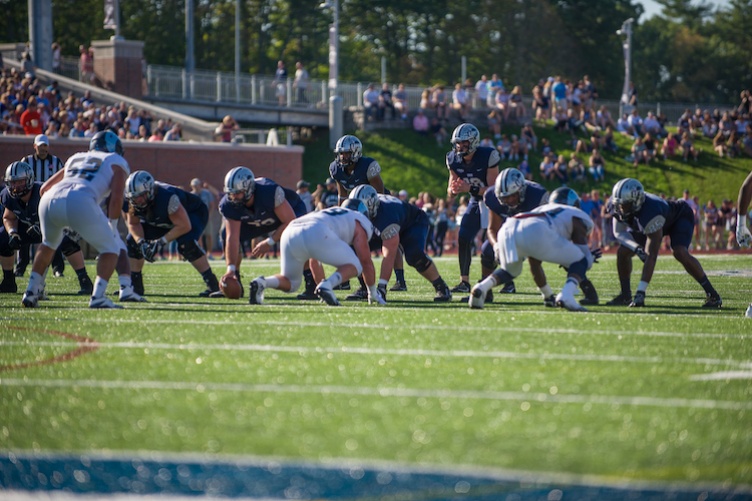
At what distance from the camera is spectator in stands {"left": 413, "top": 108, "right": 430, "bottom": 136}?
34.9 meters

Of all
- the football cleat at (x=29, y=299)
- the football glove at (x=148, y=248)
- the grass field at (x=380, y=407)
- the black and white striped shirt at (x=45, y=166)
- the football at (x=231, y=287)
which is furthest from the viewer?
Result: the black and white striped shirt at (x=45, y=166)

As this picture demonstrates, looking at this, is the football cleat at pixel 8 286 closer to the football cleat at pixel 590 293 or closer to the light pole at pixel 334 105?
the football cleat at pixel 590 293

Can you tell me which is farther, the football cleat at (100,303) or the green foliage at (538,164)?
the green foliage at (538,164)

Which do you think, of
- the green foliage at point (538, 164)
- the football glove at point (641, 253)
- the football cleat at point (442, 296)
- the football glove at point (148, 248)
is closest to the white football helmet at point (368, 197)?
the football cleat at point (442, 296)

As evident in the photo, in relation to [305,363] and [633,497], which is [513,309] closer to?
[305,363]

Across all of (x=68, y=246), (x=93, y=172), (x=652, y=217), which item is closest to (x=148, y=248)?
(x=93, y=172)

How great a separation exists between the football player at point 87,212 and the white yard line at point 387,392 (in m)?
3.46

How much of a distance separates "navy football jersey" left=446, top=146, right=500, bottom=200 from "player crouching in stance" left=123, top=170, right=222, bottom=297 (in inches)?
117

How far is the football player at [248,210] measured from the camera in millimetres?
10695

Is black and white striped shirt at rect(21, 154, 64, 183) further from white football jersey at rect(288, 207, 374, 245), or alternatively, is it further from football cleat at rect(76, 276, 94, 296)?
white football jersey at rect(288, 207, 374, 245)

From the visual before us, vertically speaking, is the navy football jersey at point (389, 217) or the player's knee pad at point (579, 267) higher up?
the navy football jersey at point (389, 217)

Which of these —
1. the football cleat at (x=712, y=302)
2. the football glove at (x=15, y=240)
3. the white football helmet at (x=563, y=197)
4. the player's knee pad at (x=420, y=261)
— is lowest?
the football cleat at (x=712, y=302)

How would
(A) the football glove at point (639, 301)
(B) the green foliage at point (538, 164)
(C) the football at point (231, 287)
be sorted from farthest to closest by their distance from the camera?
(B) the green foliage at point (538, 164) < (A) the football glove at point (639, 301) < (C) the football at point (231, 287)

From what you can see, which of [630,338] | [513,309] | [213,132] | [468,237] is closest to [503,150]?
[213,132]
